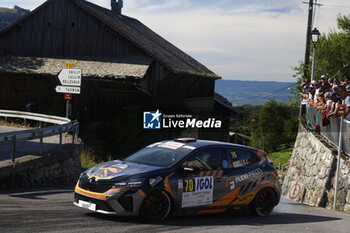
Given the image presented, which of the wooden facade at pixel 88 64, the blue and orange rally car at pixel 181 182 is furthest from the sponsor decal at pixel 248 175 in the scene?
the wooden facade at pixel 88 64

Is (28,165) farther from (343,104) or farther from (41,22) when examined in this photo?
(41,22)

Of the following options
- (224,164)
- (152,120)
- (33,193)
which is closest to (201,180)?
(224,164)

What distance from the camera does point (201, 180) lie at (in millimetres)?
8703

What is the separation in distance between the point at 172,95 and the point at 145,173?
2269 cm

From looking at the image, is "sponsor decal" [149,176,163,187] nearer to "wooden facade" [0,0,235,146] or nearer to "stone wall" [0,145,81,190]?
"stone wall" [0,145,81,190]

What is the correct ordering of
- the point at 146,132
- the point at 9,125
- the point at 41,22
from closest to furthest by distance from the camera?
the point at 9,125, the point at 146,132, the point at 41,22

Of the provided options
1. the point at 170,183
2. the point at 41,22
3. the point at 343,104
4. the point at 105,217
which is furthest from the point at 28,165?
the point at 41,22

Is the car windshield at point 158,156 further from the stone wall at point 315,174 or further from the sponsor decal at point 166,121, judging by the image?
the sponsor decal at point 166,121

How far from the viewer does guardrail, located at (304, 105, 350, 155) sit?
13.7 metres

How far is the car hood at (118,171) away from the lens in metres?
7.91

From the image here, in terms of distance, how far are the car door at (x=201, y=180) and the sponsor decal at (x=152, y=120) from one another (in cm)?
1906

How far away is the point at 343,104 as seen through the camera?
1356 cm

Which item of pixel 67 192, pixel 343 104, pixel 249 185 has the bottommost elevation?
pixel 67 192

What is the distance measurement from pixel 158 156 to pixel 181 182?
0.83m
